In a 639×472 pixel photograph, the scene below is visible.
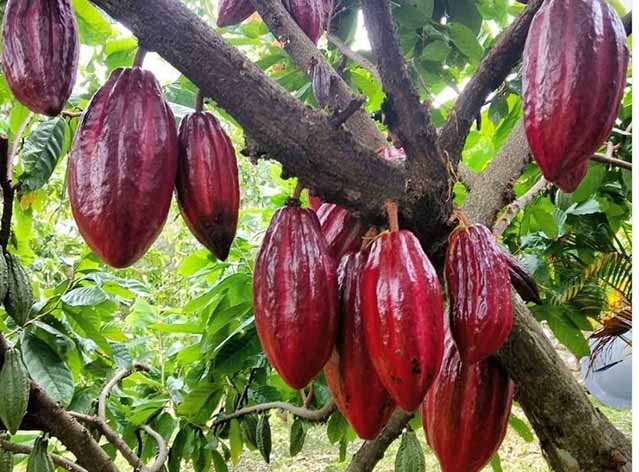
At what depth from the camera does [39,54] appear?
0.57 meters

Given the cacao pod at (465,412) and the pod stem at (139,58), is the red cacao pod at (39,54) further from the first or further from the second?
the cacao pod at (465,412)

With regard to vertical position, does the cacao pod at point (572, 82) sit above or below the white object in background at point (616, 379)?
above

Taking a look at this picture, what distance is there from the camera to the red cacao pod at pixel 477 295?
0.58 metres

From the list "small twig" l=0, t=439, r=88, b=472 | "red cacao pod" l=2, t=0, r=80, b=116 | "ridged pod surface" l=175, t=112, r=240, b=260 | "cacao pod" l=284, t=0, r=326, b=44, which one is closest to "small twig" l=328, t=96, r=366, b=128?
"ridged pod surface" l=175, t=112, r=240, b=260

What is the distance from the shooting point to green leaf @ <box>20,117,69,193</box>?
3.58 feet

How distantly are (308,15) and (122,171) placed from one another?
20.0 inches

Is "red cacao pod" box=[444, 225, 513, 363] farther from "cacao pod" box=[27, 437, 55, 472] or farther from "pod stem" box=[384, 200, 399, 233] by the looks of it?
"cacao pod" box=[27, 437, 55, 472]

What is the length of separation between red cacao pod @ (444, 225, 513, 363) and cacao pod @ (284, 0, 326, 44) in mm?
A: 450

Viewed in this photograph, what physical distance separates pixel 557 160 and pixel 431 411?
0.36 meters

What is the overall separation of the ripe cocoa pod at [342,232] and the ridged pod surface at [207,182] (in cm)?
13

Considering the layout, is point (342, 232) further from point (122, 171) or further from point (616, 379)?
point (616, 379)

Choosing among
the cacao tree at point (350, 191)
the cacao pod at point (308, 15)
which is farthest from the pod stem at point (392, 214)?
the cacao pod at point (308, 15)

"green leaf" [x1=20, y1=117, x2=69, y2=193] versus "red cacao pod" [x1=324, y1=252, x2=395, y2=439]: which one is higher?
"green leaf" [x1=20, y1=117, x2=69, y2=193]

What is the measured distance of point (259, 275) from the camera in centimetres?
62
